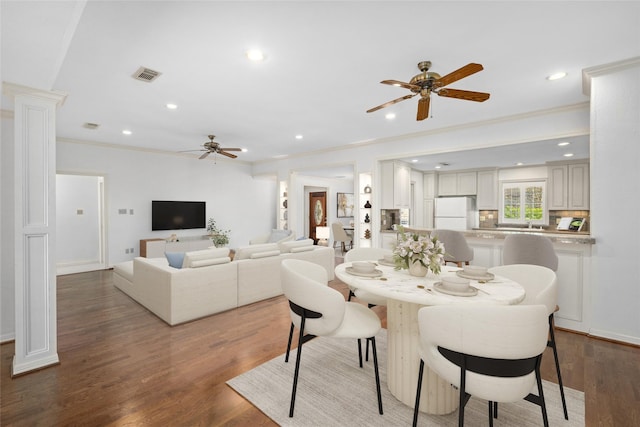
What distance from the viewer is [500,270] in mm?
2340

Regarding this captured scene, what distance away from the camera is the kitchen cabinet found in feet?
25.1

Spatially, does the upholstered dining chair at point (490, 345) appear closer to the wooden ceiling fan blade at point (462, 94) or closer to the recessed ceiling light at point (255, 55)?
the wooden ceiling fan blade at point (462, 94)

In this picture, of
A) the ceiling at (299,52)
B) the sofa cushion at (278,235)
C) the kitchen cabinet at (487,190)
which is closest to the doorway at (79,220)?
the ceiling at (299,52)

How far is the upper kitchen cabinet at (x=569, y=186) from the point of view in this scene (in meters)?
6.41

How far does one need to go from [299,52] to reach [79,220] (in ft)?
24.7

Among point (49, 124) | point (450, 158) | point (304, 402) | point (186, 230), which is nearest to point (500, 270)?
point (304, 402)

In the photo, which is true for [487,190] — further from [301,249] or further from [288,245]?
[288,245]

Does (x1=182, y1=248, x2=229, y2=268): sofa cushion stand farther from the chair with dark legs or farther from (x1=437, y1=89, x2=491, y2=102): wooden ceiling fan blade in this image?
the chair with dark legs

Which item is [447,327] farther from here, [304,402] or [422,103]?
[422,103]

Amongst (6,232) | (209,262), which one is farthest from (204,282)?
(6,232)

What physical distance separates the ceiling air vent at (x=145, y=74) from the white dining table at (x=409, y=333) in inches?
107

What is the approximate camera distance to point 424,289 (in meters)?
1.76

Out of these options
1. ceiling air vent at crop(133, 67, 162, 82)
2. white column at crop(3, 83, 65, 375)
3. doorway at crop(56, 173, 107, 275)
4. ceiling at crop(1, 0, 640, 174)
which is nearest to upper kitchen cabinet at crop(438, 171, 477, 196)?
ceiling at crop(1, 0, 640, 174)

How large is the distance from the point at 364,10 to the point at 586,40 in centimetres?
191
